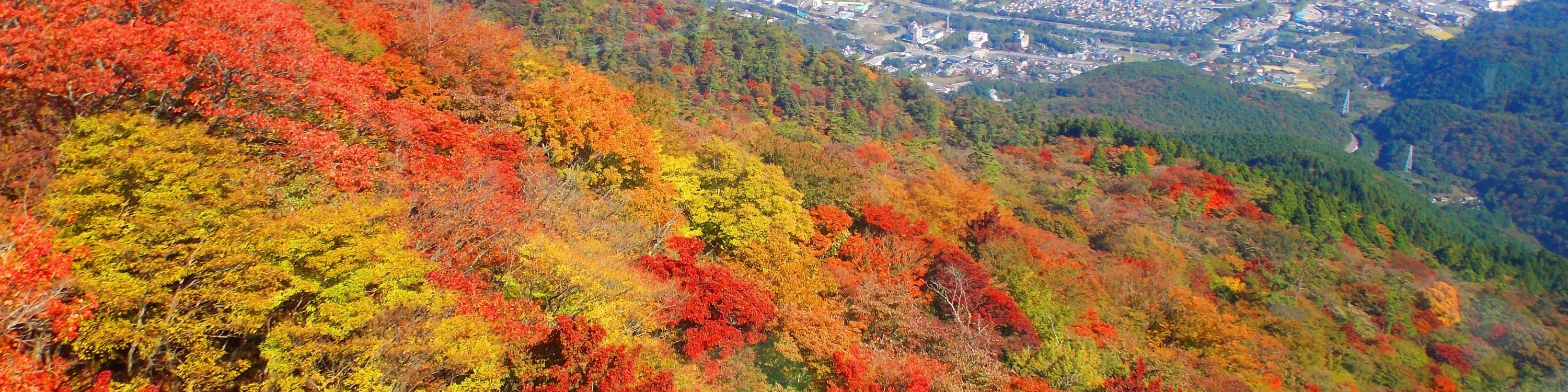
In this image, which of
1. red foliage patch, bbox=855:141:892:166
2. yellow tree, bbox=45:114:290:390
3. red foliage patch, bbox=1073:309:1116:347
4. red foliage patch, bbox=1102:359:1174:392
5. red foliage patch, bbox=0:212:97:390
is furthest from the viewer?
red foliage patch, bbox=855:141:892:166

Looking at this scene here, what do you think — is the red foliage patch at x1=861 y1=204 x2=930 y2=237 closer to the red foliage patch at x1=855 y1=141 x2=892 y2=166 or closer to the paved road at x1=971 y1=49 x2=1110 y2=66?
the red foliage patch at x1=855 y1=141 x2=892 y2=166

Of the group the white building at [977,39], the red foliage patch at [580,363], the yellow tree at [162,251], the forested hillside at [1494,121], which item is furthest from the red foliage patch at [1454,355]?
the white building at [977,39]

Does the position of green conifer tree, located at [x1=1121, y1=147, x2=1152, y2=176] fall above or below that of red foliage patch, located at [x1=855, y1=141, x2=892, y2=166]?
below

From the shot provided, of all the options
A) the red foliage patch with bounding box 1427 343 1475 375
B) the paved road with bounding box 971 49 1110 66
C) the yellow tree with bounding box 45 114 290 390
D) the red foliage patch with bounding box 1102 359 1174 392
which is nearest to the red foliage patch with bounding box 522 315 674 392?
the yellow tree with bounding box 45 114 290 390

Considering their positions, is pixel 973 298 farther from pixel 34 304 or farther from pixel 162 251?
pixel 34 304

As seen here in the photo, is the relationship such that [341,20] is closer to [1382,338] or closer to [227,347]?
[227,347]

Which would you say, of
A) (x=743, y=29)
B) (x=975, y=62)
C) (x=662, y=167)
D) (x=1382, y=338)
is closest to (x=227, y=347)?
(x=662, y=167)

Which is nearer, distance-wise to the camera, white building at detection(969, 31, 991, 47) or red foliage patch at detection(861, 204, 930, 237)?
red foliage patch at detection(861, 204, 930, 237)
